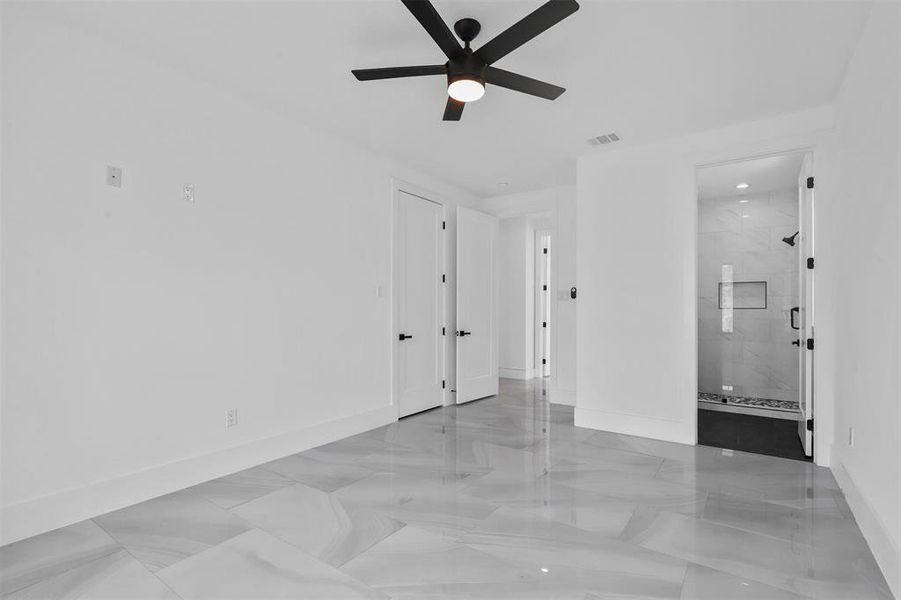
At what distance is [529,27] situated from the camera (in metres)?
2.14

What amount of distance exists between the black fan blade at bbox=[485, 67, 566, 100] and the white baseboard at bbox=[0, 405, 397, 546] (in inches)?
120

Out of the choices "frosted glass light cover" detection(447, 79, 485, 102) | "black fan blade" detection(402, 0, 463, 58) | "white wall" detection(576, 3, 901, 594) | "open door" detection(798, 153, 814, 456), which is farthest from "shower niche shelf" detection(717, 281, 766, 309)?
"black fan blade" detection(402, 0, 463, 58)

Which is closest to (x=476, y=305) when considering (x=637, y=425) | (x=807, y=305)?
(x=637, y=425)

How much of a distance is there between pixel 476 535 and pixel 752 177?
5.12m

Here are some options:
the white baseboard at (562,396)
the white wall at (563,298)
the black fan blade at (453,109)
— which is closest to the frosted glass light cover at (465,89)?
the black fan blade at (453,109)

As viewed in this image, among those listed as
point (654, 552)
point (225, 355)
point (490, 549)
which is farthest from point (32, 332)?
point (654, 552)

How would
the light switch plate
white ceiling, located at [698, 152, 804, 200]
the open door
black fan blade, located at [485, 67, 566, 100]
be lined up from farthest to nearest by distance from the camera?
white ceiling, located at [698, 152, 804, 200] < the open door < the light switch plate < black fan blade, located at [485, 67, 566, 100]

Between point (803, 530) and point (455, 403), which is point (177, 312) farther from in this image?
point (803, 530)

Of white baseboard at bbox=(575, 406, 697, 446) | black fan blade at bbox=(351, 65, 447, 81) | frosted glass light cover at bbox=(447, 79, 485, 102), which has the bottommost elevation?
white baseboard at bbox=(575, 406, 697, 446)

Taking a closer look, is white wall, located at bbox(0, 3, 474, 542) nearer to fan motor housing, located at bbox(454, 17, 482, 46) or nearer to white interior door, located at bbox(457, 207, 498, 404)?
white interior door, located at bbox(457, 207, 498, 404)

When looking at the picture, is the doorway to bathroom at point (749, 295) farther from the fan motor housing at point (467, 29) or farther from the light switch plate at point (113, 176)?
the light switch plate at point (113, 176)

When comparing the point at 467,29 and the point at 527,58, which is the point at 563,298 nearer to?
the point at 527,58

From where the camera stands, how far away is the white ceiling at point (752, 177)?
4.82 meters

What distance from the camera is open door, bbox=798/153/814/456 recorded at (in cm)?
375
